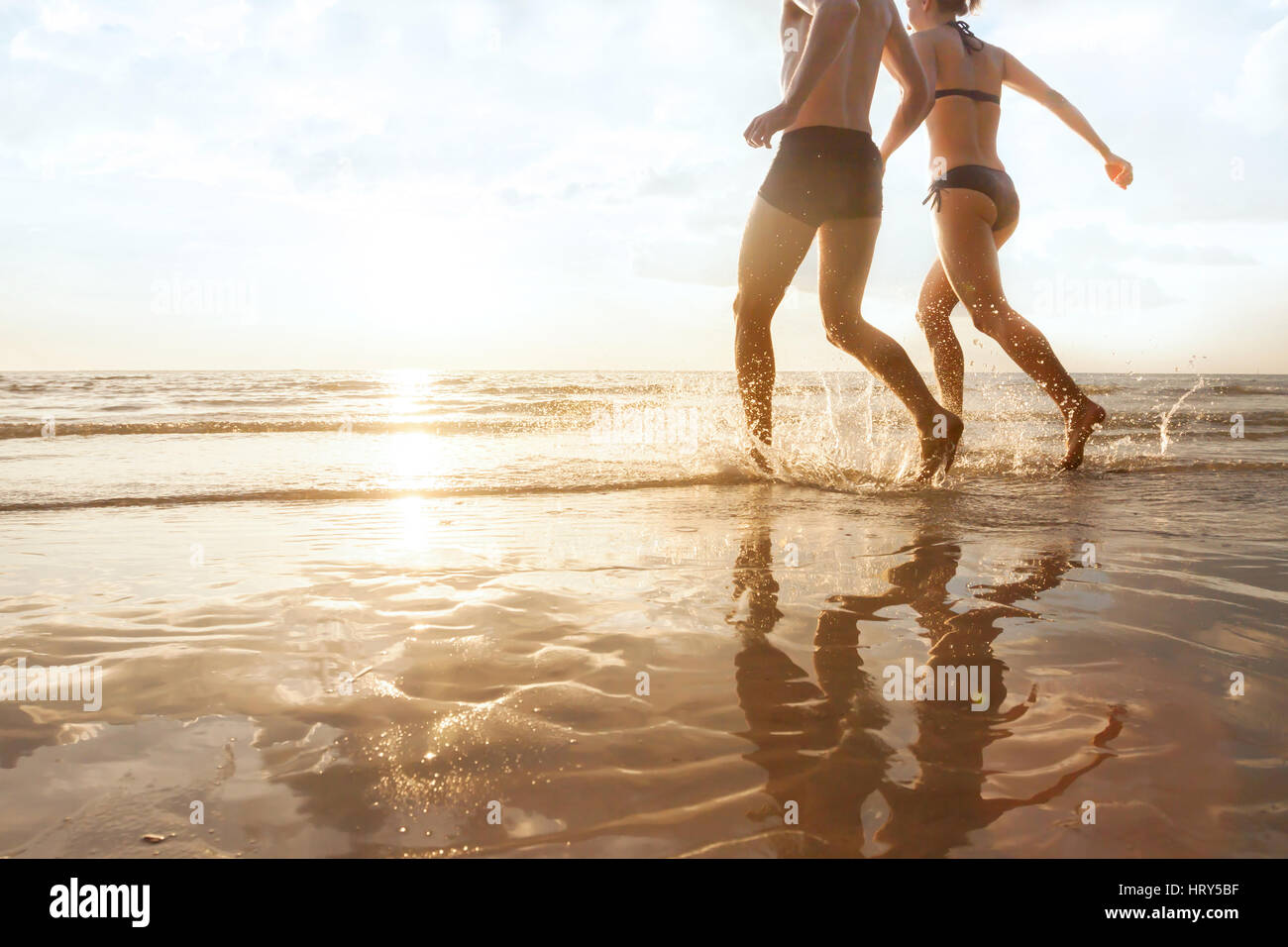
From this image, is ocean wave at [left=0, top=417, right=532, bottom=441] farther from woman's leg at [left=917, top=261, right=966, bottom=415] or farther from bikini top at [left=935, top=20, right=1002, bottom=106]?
bikini top at [left=935, top=20, right=1002, bottom=106]

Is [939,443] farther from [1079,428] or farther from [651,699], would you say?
[651,699]

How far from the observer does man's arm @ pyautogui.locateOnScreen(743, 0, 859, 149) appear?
3396 mm

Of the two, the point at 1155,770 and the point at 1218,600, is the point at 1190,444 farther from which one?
the point at 1155,770

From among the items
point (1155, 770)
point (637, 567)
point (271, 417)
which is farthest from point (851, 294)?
point (271, 417)

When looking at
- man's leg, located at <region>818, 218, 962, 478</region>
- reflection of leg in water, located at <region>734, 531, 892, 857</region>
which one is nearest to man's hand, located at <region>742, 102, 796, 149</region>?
man's leg, located at <region>818, 218, 962, 478</region>

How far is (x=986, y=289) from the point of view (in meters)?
4.45

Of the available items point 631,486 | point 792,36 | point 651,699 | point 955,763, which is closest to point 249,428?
point 631,486

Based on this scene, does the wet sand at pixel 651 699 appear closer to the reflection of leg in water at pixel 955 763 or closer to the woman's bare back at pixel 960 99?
the reflection of leg in water at pixel 955 763

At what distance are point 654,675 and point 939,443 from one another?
2794mm

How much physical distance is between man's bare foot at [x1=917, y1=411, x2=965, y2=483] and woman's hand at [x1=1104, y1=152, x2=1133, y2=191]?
2.05 meters

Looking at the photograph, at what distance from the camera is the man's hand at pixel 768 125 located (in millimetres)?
3379

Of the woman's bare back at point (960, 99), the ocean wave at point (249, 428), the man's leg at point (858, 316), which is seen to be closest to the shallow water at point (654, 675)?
the man's leg at point (858, 316)
